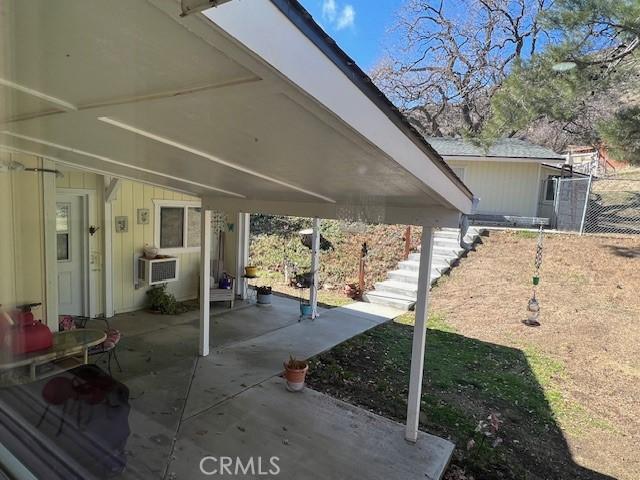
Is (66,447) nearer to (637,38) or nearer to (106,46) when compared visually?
(106,46)

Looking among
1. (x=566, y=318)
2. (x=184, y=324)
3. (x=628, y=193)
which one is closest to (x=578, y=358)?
(x=566, y=318)

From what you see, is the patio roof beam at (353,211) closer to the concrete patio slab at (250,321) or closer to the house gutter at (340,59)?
the house gutter at (340,59)

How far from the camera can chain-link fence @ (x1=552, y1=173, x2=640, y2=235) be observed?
1048 cm

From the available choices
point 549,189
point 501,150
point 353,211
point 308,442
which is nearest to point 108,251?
point 353,211

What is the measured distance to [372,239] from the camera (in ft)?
37.8

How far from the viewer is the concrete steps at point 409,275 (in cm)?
832

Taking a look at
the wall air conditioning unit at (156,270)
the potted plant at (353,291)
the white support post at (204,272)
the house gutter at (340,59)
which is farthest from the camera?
the potted plant at (353,291)

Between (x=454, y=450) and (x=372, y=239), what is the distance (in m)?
8.43

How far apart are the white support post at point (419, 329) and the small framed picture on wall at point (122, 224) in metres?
5.07

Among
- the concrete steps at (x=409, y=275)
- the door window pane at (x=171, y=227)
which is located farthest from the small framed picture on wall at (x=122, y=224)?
the concrete steps at (x=409, y=275)

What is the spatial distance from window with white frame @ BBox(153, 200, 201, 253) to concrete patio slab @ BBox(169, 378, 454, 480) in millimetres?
4124

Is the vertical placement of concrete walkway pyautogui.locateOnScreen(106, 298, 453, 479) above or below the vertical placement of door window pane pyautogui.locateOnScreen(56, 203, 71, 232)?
below

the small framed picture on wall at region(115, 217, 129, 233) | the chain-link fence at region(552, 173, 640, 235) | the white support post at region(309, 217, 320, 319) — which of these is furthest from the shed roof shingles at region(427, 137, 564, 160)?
the small framed picture on wall at region(115, 217, 129, 233)

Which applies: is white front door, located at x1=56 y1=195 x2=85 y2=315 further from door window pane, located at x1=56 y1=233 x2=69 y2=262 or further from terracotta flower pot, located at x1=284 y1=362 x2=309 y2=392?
terracotta flower pot, located at x1=284 y1=362 x2=309 y2=392
